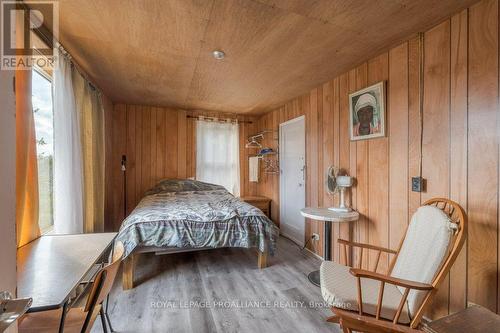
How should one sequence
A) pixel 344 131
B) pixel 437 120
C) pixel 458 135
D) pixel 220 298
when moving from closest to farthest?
pixel 458 135 < pixel 437 120 < pixel 220 298 < pixel 344 131

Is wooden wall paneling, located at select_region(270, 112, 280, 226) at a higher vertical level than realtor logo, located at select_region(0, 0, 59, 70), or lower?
lower

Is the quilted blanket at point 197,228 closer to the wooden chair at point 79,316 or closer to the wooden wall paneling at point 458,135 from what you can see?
the wooden chair at point 79,316

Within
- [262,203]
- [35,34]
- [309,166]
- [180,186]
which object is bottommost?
[262,203]

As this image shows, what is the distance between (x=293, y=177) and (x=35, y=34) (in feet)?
10.9

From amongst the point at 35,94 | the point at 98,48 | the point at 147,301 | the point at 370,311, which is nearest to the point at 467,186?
the point at 370,311

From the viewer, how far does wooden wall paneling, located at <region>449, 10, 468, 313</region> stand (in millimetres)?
1541

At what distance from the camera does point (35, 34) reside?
172 cm

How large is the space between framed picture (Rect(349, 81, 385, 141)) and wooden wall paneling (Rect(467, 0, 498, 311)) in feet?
2.17

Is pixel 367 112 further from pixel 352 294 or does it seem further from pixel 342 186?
pixel 352 294

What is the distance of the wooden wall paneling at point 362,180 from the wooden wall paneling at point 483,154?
843mm

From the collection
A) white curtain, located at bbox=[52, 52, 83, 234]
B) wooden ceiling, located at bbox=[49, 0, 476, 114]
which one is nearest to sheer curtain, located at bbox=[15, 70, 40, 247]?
white curtain, located at bbox=[52, 52, 83, 234]

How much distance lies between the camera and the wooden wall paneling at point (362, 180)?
231 cm

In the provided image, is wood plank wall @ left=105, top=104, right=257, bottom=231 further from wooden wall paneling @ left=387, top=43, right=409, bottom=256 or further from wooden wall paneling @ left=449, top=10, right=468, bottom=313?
wooden wall paneling @ left=449, top=10, right=468, bottom=313

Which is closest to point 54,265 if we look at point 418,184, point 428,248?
point 428,248
